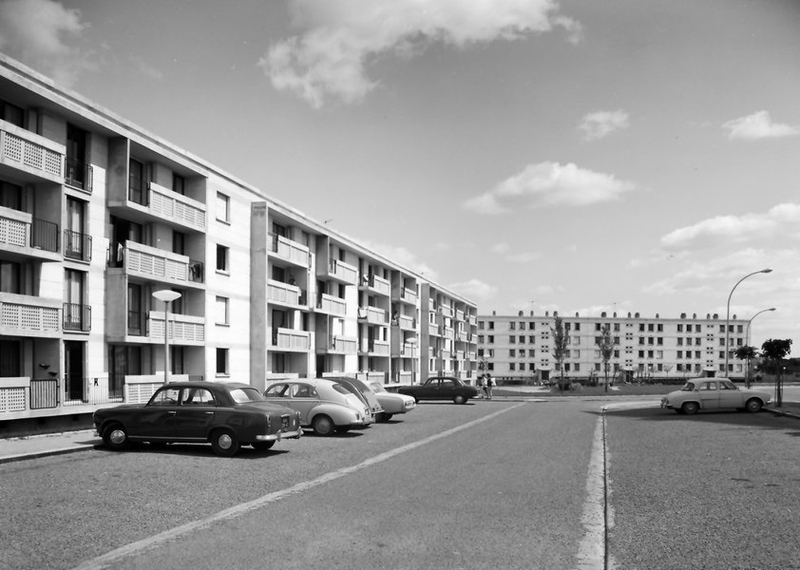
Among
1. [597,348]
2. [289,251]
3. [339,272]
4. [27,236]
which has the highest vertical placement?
[289,251]

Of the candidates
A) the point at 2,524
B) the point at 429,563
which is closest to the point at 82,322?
the point at 2,524

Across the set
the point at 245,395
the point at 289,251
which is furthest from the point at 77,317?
the point at 289,251

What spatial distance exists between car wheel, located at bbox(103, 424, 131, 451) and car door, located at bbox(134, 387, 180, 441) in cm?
29

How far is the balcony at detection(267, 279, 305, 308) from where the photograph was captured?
115ft

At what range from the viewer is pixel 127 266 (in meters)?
23.6

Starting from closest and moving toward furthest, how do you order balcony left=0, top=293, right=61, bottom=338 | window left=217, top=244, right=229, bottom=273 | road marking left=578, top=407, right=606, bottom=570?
road marking left=578, top=407, right=606, bottom=570 < balcony left=0, top=293, right=61, bottom=338 < window left=217, top=244, right=229, bottom=273

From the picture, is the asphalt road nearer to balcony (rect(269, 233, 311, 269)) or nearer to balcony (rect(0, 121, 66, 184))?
balcony (rect(0, 121, 66, 184))

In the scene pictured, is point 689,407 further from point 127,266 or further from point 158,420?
point 158,420

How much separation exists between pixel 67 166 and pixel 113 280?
372 centimetres

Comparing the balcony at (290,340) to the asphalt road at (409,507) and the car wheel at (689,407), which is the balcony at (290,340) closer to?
the car wheel at (689,407)

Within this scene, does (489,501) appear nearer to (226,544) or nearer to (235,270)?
(226,544)

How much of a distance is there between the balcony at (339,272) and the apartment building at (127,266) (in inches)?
19.0

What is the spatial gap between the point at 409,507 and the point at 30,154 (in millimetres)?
15432

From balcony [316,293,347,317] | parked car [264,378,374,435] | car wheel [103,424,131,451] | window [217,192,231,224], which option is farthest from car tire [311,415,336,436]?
balcony [316,293,347,317]
